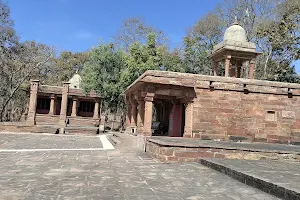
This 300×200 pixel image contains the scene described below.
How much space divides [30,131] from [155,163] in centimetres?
1585

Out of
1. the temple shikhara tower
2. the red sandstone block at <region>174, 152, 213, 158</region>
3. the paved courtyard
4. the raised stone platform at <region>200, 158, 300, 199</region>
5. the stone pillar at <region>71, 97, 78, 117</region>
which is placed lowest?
the paved courtyard

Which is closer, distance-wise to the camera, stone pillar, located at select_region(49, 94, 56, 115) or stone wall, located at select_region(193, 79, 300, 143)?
stone wall, located at select_region(193, 79, 300, 143)

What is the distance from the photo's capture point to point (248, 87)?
1244 centimetres

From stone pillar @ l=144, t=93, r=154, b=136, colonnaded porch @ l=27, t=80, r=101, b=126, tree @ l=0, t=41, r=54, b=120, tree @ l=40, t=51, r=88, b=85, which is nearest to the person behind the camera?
stone pillar @ l=144, t=93, r=154, b=136

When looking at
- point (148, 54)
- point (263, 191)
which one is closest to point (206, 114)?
point (263, 191)

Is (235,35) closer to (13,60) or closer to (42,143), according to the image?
(42,143)

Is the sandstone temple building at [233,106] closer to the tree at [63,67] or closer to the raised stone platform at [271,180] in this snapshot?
the raised stone platform at [271,180]

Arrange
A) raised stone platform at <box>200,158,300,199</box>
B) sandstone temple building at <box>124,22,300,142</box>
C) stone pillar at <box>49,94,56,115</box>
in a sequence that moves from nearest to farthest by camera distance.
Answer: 1. raised stone platform at <box>200,158,300,199</box>
2. sandstone temple building at <box>124,22,300,142</box>
3. stone pillar at <box>49,94,56,115</box>

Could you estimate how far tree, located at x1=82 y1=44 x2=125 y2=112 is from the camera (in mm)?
25094

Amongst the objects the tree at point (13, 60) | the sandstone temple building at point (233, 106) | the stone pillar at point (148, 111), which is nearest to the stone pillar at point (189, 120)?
the sandstone temple building at point (233, 106)

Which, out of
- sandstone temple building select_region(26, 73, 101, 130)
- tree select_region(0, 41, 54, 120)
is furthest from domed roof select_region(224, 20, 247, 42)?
tree select_region(0, 41, 54, 120)

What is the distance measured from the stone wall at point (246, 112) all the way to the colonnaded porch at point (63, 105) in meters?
19.3

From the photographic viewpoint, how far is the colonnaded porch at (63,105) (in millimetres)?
28855

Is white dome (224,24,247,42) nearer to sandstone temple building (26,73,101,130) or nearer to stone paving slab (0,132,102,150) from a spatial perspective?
stone paving slab (0,132,102,150)
